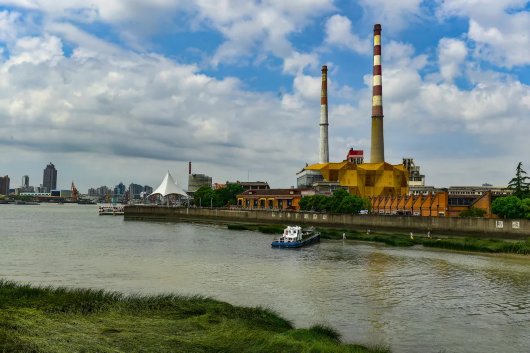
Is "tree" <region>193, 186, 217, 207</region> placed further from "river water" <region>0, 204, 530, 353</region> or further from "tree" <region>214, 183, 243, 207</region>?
"river water" <region>0, 204, 530, 353</region>

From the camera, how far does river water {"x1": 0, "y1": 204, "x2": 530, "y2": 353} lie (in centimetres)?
2414

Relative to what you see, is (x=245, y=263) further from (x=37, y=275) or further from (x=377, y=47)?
(x=377, y=47)

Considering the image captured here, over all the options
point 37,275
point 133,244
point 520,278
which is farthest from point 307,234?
point 37,275

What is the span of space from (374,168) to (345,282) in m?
113

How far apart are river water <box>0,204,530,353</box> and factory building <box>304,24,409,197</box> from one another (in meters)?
78.2

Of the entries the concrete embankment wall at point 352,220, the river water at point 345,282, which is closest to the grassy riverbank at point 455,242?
the concrete embankment wall at point 352,220

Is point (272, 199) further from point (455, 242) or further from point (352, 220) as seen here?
point (455, 242)

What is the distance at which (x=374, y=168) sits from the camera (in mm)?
147125

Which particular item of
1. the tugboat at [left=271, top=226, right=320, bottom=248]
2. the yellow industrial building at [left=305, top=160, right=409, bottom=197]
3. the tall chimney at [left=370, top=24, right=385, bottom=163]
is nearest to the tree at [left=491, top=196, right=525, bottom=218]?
the tugboat at [left=271, top=226, right=320, bottom=248]

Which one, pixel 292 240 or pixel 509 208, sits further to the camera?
pixel 509 208

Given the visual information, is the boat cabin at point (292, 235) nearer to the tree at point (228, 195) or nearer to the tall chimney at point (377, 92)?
the tall chimney at point (377, 92)

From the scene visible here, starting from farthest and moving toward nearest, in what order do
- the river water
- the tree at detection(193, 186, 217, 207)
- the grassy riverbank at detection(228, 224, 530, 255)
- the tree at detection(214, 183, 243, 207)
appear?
the tree at detection(193, 186, 217, 207), the tree at detection(214, 183, 243, 207), the grassy riverbank at detection(228, 224, 530, 255), the river water

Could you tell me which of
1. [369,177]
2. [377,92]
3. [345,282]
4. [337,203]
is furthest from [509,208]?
[369,177]

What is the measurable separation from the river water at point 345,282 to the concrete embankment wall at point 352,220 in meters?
14.1
